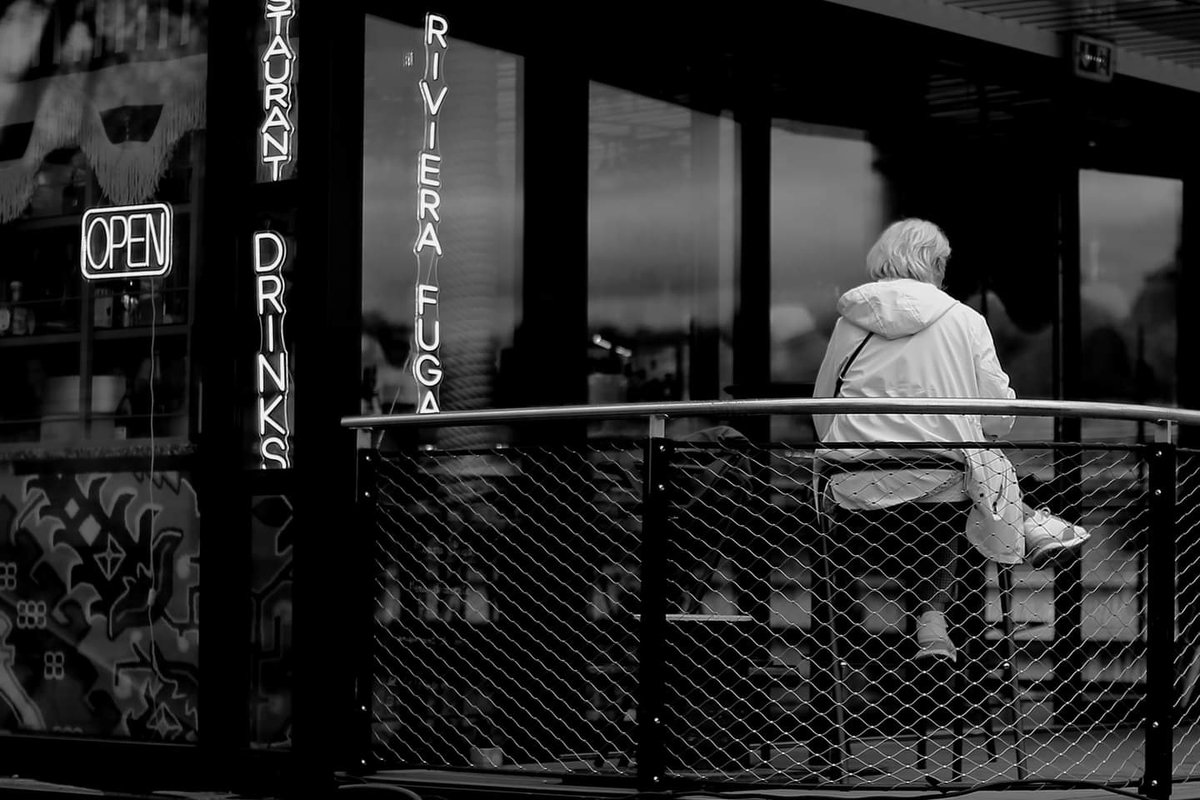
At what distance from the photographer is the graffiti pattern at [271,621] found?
18.8ft

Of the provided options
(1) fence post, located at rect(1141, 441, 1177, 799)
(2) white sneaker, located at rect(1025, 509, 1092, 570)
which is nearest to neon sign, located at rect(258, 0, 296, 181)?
(2) white sneaker, located at rect(1025, 509, 1092, 570)

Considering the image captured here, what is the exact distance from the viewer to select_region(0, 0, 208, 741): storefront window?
19.7ft

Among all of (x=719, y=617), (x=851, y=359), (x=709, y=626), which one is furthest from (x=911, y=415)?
(x=709, y=626)

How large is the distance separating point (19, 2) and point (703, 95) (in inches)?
113

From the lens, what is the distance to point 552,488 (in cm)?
625

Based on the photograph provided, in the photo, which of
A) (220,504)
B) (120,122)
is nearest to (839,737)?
(220,504)

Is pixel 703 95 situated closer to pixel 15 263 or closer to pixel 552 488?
pixel 552 488

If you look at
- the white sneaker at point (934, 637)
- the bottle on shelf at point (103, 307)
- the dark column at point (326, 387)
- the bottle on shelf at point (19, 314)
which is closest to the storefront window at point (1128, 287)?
the white sneaker at point (934, 637)

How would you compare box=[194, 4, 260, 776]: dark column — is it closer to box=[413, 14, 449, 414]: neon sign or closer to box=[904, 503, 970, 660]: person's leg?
box=[413, 14, 449, 414]: neon sign

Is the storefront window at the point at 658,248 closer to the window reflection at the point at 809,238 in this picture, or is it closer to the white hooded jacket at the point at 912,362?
the window reflection at the point at 809,238

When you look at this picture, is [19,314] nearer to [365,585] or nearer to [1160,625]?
[365,585]

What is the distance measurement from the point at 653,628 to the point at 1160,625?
157 cm

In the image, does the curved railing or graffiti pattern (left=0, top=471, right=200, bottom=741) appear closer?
the curved railing

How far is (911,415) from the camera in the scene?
5.27 meters
